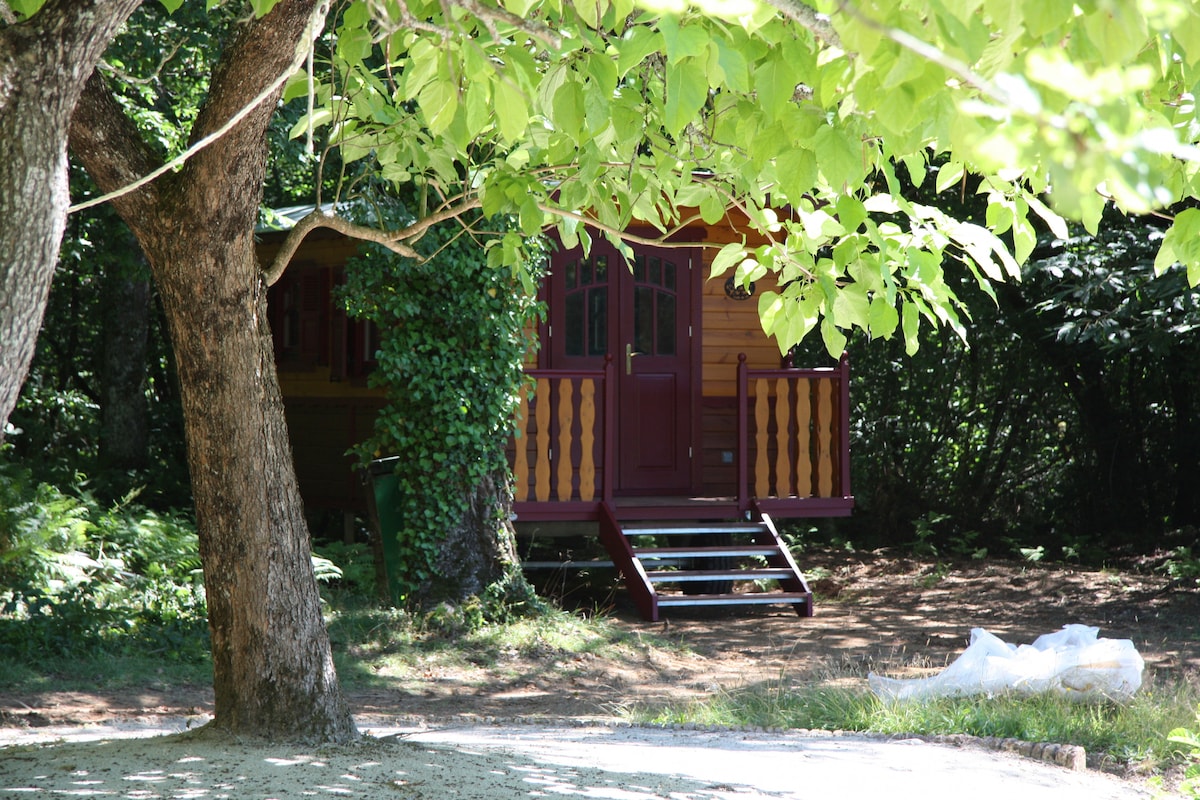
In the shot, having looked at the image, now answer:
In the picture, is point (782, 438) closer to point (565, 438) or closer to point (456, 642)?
point (565, 438)

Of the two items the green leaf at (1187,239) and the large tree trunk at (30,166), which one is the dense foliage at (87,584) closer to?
the large tree trunk at (30,166)

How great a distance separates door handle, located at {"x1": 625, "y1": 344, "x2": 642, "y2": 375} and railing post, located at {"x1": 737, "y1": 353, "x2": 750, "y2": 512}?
3.42ft

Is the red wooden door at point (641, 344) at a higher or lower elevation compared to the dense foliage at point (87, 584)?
higher

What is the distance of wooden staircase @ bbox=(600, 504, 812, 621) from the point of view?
33.0 ft

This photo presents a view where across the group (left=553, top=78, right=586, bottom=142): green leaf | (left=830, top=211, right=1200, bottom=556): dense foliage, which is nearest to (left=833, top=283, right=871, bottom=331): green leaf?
(left=553, top=78, right=586, bottom=142): green leaf

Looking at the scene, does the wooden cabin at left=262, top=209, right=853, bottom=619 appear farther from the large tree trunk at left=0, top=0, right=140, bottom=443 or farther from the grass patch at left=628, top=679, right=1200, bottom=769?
the large tree trunk at left=0, top=0, right=140, bottom=443

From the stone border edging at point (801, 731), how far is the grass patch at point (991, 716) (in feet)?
0.37

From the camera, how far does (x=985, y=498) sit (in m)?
15.2

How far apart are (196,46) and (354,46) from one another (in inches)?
322

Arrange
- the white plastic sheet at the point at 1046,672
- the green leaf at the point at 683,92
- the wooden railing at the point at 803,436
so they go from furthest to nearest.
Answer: the wooden railing at the point at 803,436 → the white plastic sheet at the point at 1046,672 → the green leaf at the point at 683,92

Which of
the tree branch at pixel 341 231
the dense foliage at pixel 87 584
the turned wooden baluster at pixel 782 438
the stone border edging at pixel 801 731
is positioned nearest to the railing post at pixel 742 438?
the turned wooden baluster at pixel 782 438

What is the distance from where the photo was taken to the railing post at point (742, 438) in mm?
10734

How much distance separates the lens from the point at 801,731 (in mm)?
6051

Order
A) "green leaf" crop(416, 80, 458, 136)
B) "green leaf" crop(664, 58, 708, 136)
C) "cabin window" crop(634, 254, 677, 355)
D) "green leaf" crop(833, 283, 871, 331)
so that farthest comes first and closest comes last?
"cabin window" crop(634, 254, 677, 355), "green leaf" crop(833, 283, 871, 331), "green leaf" crop(416, 80, 458, 136), "green leaf" crop(664, 58, 708, 136)
